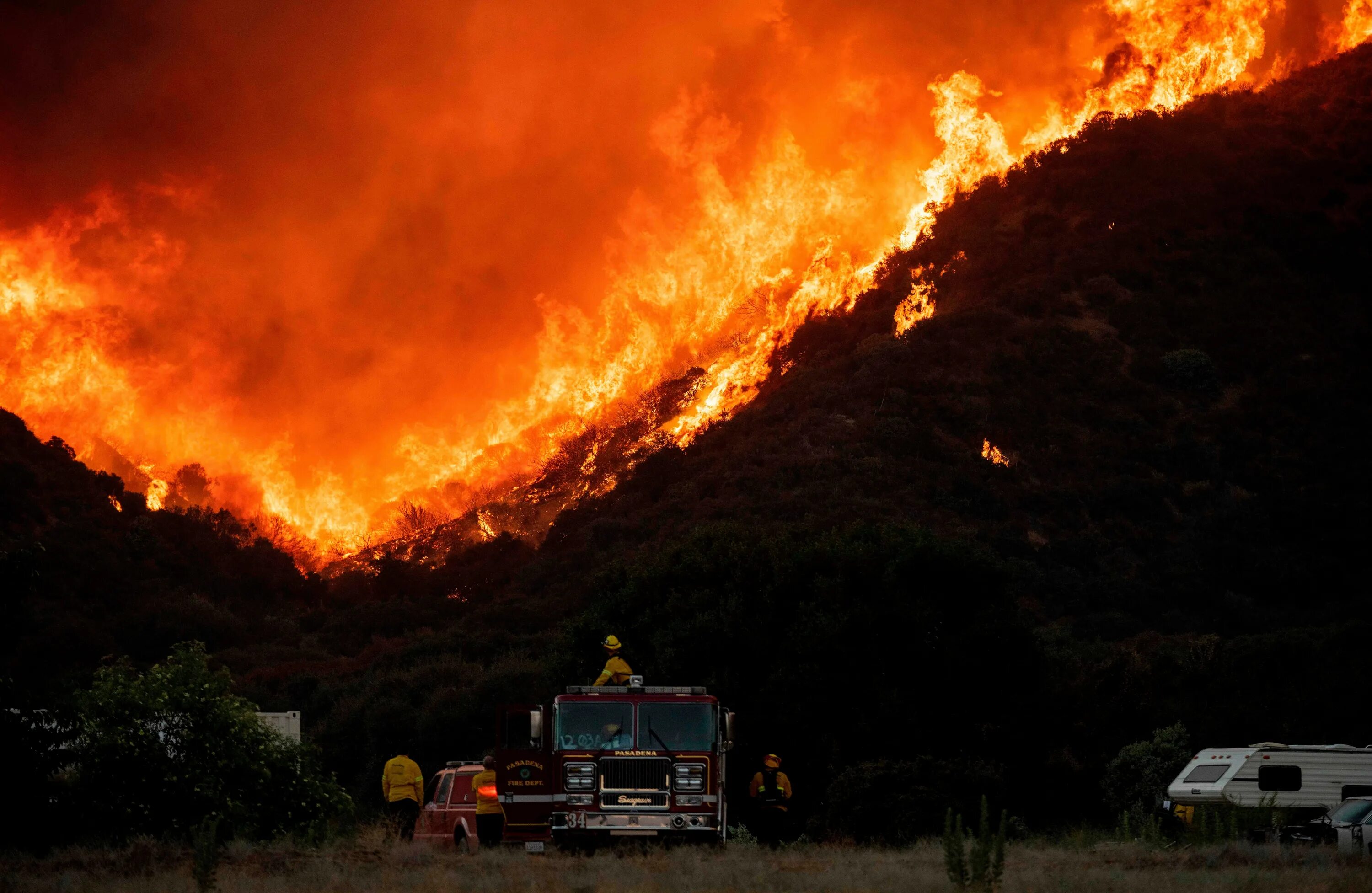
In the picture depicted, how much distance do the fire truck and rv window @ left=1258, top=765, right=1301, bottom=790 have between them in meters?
13.2

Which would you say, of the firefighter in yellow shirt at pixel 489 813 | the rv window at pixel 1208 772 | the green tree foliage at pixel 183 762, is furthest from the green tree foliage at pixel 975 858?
the rv window at pixel 1208 772

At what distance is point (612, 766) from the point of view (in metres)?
24.3

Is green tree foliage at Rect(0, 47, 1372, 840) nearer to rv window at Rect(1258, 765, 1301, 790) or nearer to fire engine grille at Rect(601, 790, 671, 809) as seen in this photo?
rv window at Rect(1258, 765, 1301, 790)

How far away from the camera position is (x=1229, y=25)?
131 m

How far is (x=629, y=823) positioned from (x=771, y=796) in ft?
10.2

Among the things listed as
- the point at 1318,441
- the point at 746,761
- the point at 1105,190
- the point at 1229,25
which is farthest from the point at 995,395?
the point at 746,761

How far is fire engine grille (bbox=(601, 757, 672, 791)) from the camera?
24.3 meters

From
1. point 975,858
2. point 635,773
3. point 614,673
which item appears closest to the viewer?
point 975,858

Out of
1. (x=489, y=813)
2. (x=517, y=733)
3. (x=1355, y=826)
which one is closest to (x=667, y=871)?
(x=517, y=733)

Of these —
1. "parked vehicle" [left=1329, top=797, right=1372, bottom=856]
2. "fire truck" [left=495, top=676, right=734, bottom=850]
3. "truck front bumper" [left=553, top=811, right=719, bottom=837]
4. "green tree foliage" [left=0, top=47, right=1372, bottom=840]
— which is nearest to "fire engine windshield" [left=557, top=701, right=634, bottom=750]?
"fire truck" [left=495, top=676, right=734, bottom=850]

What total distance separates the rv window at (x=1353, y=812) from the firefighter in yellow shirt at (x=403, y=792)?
15236 mm

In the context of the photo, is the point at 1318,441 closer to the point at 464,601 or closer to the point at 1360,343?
the point at 1360,343

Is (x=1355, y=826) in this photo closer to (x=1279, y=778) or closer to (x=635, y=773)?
(x=1279, y=778)

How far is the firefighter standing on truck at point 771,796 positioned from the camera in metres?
26.4
